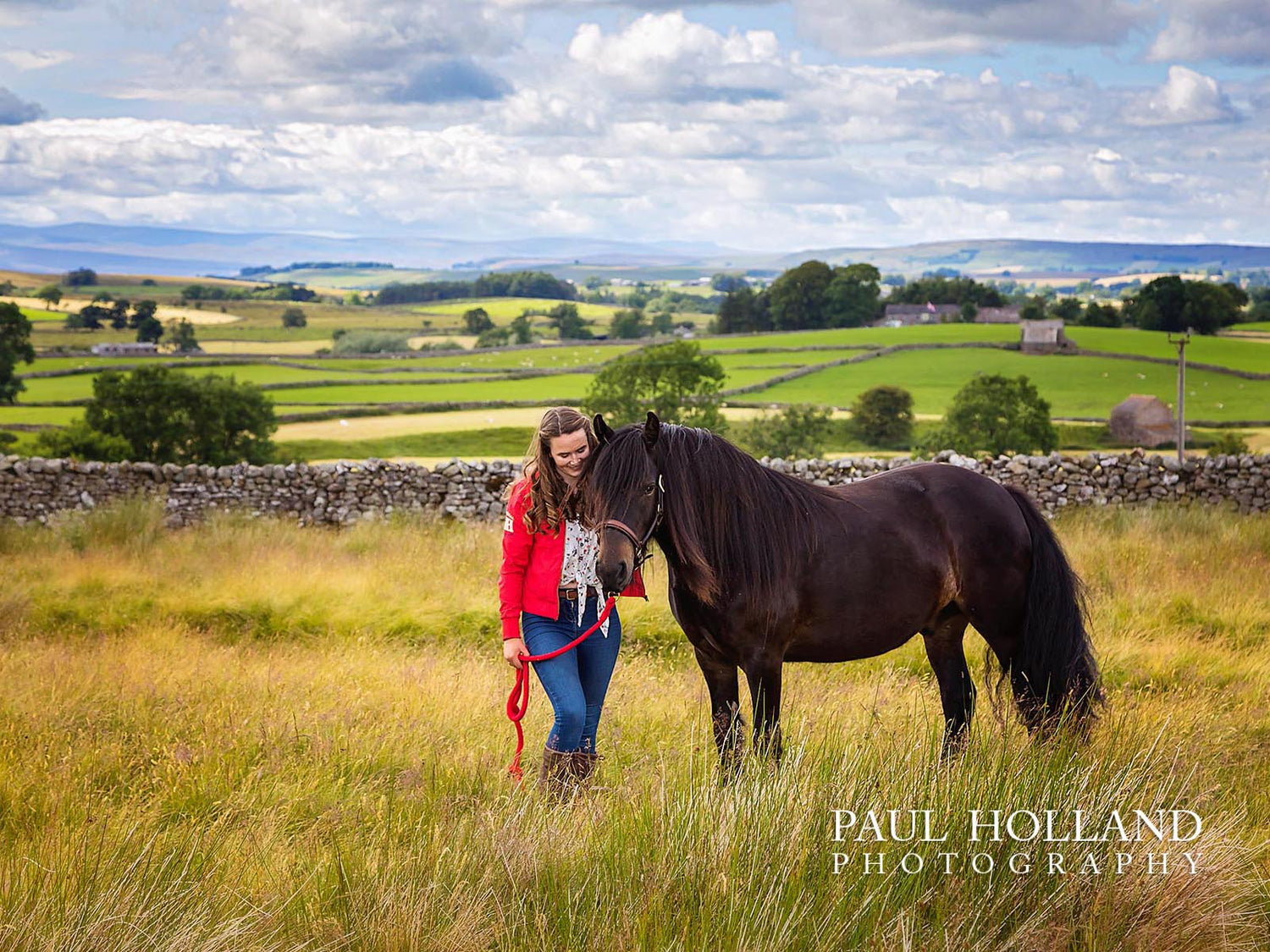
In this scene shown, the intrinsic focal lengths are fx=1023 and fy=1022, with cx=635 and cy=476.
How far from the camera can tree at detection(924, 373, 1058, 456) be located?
136ft

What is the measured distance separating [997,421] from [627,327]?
57587 mm

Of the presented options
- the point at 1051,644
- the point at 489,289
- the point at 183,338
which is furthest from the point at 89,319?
the point at 1051,644

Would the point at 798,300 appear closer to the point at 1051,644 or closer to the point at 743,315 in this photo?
the point at 743,315

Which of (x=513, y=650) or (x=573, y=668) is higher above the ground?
(x=513, y=650)

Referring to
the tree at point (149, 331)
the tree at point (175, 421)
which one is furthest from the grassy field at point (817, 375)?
the tree at point (149, 331)

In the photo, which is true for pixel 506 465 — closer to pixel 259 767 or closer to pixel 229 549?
pixel 229 549

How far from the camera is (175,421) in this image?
3588 centimetres

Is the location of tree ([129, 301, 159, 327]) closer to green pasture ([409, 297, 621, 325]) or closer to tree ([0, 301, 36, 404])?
tree ([0, 301, 36, 404])

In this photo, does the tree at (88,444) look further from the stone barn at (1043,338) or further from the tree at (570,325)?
the tree at (570,325)

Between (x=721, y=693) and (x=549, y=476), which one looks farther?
(x=721, y=693)

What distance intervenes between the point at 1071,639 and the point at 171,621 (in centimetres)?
733

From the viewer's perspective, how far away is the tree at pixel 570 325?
9738 cm

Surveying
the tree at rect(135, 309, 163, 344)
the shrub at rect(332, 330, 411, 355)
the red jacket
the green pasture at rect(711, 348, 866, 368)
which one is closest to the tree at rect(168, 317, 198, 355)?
the tree at rect(135, 309, 163, 344)

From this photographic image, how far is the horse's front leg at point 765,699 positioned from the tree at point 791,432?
36.3 m
